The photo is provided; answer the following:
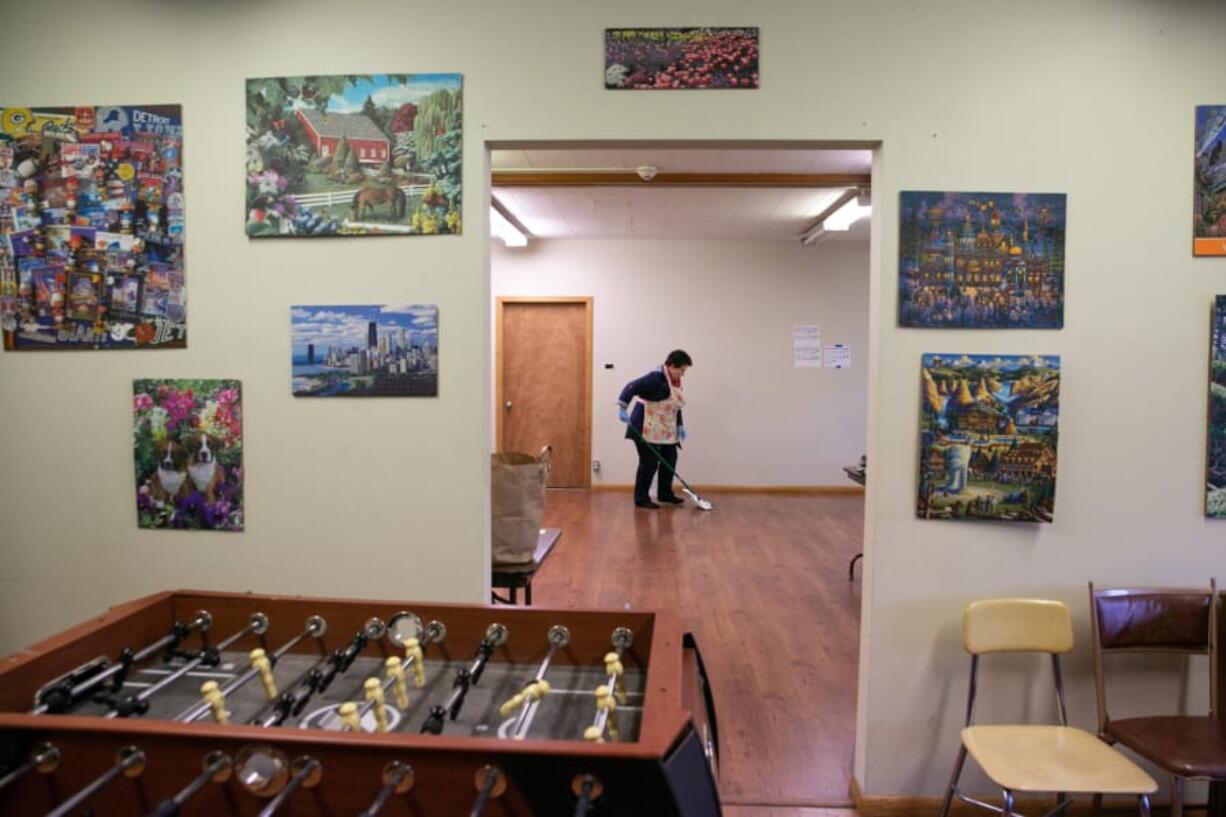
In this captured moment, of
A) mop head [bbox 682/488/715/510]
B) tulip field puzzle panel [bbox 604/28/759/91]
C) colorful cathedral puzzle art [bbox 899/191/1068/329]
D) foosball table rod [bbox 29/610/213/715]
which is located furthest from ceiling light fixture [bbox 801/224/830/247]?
foosball table rod [bbox 29/610/213/715]

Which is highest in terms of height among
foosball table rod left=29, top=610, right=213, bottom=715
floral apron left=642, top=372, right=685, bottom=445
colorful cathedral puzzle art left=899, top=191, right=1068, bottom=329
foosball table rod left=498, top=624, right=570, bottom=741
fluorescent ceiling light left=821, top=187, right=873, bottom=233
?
fluorescent ceiling light left=821, top=187, right=873, bottom=233

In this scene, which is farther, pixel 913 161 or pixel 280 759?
pixel 913 161

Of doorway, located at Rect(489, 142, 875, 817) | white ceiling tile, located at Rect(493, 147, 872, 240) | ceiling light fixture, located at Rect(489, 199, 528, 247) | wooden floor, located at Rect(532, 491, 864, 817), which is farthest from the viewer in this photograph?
ceiling light fixture, located at Rect(489, 199, 528, 247)

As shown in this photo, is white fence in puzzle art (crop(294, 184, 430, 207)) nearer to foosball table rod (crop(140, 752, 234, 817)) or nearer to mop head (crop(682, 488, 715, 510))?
foosball table rod (crop(140, 752, 234, 817))

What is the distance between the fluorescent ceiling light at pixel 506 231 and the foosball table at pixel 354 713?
485cm

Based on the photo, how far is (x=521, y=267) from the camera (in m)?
7.28

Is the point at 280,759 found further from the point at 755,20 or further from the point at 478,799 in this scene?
the point at 755,20

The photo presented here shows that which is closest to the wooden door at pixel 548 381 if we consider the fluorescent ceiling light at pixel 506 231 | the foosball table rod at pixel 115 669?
the fluorescent ceiling light at pixel 506 231

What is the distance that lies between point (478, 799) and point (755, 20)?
7.27 ft

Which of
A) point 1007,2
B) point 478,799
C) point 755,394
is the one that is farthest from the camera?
point 755,394

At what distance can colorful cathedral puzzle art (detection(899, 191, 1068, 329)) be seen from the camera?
6.93 feet

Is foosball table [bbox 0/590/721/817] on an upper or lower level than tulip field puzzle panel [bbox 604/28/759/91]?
lower

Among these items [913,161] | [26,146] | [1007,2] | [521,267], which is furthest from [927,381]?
[521,267]

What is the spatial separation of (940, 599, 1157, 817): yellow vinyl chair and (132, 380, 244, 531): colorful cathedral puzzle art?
238 cm
